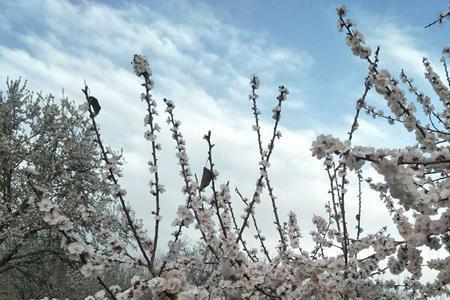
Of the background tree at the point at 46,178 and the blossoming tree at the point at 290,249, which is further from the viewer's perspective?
the background tree at the point at 46,178

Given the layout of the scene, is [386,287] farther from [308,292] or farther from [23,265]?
[23,265]

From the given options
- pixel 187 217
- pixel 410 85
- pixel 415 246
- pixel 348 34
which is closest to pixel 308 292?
pixel 415 246

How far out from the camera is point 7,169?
15.4 meters

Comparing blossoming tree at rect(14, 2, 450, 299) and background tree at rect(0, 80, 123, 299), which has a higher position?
background tree at rect(0, 80, 123, 299)

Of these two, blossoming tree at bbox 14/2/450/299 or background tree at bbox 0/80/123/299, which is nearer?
blossoming tree at bbox 14/2/450/299

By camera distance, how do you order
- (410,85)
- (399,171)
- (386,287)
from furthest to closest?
1. (410,85)
2. (386,287)
3. (399,171)

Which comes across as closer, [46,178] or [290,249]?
[290,249]

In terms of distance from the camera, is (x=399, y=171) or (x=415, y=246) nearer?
(x=399, y=171)

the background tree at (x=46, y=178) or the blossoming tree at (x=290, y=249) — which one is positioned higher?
the background tree at (x=46, y=178)

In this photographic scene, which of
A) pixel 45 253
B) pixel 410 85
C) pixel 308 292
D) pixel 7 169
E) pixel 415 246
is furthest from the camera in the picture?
pixel 45 253

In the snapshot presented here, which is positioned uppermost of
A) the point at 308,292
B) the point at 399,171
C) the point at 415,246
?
the point at 399,171

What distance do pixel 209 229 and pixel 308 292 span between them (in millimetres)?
943

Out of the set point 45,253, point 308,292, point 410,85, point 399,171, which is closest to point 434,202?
point 399,171

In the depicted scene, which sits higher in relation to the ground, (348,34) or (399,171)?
(348,34)
